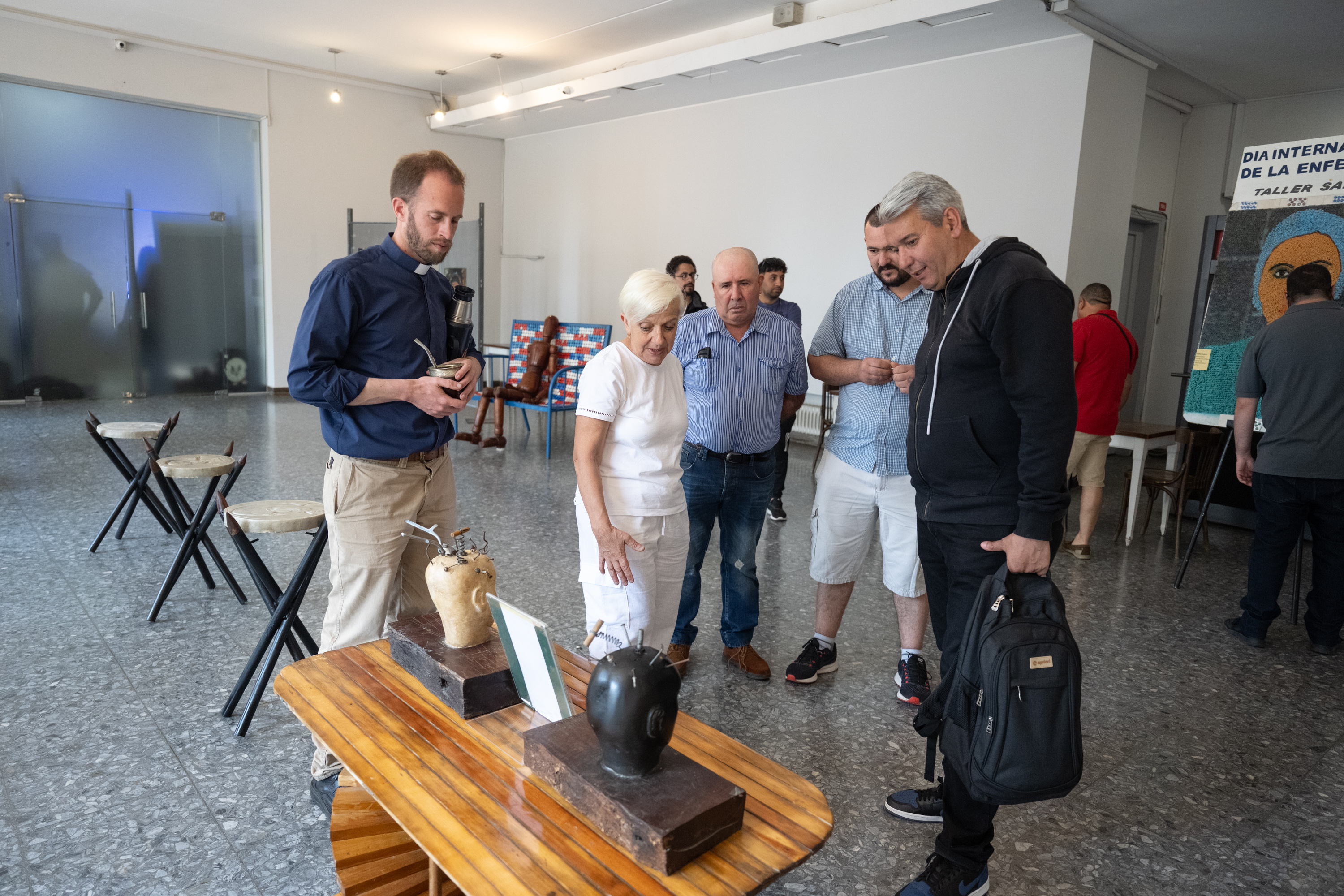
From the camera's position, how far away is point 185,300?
1006 centimetres

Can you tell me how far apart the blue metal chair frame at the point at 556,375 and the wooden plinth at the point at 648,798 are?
5.67 metres

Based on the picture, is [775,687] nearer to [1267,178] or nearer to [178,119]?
[1267,178]

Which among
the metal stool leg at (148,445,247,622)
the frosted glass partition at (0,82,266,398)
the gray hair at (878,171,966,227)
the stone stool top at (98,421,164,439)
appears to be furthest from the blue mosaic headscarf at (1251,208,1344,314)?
the frosted glass partition at (0,82,266,398)

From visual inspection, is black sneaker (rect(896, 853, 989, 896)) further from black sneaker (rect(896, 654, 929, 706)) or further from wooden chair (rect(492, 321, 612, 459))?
wooden chair (rect(492, 321, 612, 459))

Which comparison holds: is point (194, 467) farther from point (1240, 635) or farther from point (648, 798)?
point (1240, 635)

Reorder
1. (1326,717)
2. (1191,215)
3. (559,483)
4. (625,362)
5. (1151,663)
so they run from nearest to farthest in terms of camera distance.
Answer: (625,362), (1326,717), (1151,663), (559,483), (1191,215)

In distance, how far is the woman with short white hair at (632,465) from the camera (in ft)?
7.63

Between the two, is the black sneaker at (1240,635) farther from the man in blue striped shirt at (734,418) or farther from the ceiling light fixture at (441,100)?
the ceiling light fixture at (441,100)

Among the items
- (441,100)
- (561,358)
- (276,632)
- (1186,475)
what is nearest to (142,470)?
(276,632)

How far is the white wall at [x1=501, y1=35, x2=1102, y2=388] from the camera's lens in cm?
665

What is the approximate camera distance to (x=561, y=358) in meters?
8.81

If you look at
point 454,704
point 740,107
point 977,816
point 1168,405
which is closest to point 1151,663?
point 977,816

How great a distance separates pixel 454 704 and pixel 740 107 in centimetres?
853

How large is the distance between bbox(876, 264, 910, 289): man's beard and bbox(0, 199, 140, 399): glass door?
10.0m
